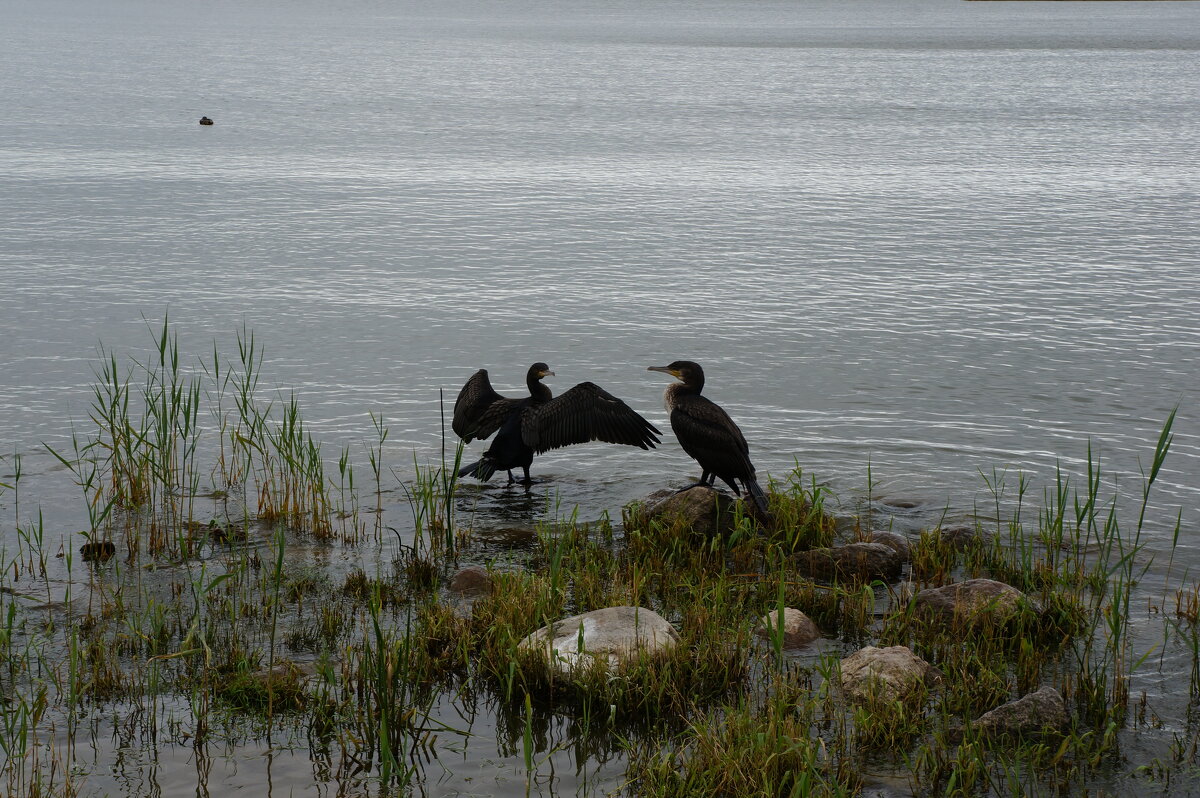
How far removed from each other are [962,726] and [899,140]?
30.4 m

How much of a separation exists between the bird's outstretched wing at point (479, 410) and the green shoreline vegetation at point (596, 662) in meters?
1.32

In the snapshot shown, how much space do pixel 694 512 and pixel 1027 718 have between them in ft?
10.1

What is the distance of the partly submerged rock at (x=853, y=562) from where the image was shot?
735cm

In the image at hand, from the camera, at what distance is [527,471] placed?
9805 millimetres

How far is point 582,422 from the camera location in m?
9.33

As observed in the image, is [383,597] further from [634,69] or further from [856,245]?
[634,69]

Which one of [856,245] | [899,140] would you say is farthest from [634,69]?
[856,245]

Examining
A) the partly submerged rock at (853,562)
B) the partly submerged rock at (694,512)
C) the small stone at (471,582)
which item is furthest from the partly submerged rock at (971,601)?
the small stone at (471,582)

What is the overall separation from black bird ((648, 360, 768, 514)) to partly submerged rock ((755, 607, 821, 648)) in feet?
5.33

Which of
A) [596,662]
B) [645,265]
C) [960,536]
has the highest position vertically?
[645,265]

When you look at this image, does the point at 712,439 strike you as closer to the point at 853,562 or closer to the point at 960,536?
the point at 853,562

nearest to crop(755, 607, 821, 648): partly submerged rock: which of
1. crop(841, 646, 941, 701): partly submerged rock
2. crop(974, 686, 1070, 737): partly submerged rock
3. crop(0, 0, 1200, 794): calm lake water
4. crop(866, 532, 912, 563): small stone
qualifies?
crop(841, 646, 941, 701): partly submerged rock

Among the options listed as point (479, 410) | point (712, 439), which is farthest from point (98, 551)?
point (712, 439)

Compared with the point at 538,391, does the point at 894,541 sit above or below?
below
